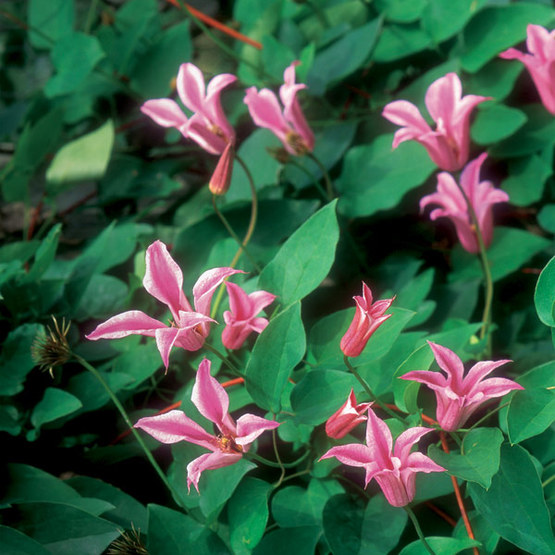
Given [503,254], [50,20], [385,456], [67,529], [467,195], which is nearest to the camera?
[385,456]

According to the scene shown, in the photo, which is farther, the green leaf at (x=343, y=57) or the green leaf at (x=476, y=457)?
the green leaf at (x=343, y=57)

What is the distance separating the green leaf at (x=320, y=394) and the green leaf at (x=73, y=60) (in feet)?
1.75

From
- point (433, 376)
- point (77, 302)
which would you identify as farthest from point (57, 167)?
point (433, 376)

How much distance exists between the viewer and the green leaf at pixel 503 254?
0.70 meters

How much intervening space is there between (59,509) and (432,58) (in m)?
0.64

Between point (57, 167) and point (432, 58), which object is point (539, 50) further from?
point (57, 167)

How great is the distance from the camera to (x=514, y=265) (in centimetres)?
70

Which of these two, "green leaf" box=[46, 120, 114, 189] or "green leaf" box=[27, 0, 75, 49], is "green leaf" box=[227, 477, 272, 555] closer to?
"green leaf" box=[46, 120, 114, 189]

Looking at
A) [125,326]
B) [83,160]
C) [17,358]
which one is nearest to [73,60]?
[83,160]

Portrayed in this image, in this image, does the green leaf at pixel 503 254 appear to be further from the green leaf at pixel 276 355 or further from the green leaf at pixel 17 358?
the green leaf at pixel 17 358

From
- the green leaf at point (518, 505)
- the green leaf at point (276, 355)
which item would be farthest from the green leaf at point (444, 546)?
→ the green leaf at point (276, 355)

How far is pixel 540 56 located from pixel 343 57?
261 millimetres

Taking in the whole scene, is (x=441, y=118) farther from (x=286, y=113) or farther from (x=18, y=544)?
(x=18, y=544)

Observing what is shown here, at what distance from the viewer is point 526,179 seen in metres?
0.77
